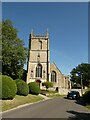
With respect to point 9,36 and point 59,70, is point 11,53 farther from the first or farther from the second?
point 59,70

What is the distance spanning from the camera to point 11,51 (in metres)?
42.2

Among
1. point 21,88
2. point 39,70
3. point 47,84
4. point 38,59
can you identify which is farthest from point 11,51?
point 38,59

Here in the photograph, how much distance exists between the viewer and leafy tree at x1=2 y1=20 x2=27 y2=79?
41.9 m

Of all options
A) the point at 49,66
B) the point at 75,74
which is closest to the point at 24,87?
the point at 49,66

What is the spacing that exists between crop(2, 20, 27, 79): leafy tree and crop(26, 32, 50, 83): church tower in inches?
908

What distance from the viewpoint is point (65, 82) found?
249ft

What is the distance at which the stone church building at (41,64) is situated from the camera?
69250 mm

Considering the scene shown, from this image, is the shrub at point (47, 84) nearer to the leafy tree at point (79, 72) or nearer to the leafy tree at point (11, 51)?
the leafy tree at point (11, 51)

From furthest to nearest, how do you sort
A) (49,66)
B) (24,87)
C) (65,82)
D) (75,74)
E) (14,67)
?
(75,74), (65,82), (49,66), (14,67), (24,87)

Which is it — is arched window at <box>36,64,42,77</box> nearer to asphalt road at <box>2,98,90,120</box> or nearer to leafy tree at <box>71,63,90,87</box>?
leafy tree at <box>71,63,90,87</box>

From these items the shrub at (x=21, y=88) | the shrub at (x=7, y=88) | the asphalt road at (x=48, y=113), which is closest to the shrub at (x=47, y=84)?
the shrub at (x=21, y=88)

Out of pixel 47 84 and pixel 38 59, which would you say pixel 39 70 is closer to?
pixel 38 59

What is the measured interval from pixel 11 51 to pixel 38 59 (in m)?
29.0

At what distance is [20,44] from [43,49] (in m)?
27.0
